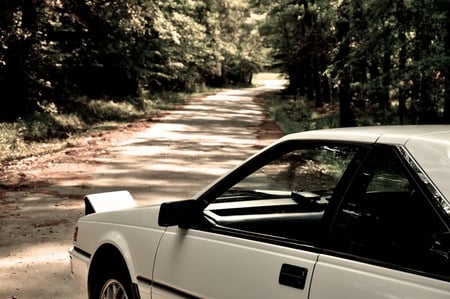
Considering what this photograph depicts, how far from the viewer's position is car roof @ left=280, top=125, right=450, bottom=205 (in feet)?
7.56

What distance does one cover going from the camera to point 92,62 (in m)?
27.5

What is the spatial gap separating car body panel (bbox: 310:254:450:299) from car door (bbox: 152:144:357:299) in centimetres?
7

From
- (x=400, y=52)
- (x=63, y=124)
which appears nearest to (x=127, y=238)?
(x=400, y=52)

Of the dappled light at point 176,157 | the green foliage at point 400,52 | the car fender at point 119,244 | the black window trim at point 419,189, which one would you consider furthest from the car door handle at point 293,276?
the green foliage at point 400,52

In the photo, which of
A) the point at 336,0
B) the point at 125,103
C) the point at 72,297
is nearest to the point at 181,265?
the point at 72,297

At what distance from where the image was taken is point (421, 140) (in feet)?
Result: 8.28

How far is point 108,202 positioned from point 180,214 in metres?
1.71

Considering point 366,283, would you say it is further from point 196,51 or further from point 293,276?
point 196,51

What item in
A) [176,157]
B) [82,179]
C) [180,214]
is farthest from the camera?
[176,157]

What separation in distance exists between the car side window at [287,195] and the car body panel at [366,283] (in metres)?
0.26

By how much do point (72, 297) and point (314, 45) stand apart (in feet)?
65.3

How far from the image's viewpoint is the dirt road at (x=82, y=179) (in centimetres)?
637

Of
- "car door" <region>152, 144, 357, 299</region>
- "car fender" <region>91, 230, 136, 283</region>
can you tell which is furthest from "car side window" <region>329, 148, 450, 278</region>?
"car fender" <region>91, 230, 136, 283</region>

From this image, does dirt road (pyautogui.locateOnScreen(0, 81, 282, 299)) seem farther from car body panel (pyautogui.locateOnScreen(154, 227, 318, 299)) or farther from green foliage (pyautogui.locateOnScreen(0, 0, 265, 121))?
green foliage (pyautogui.locateOnScreen(0, 0, 265, 121))
